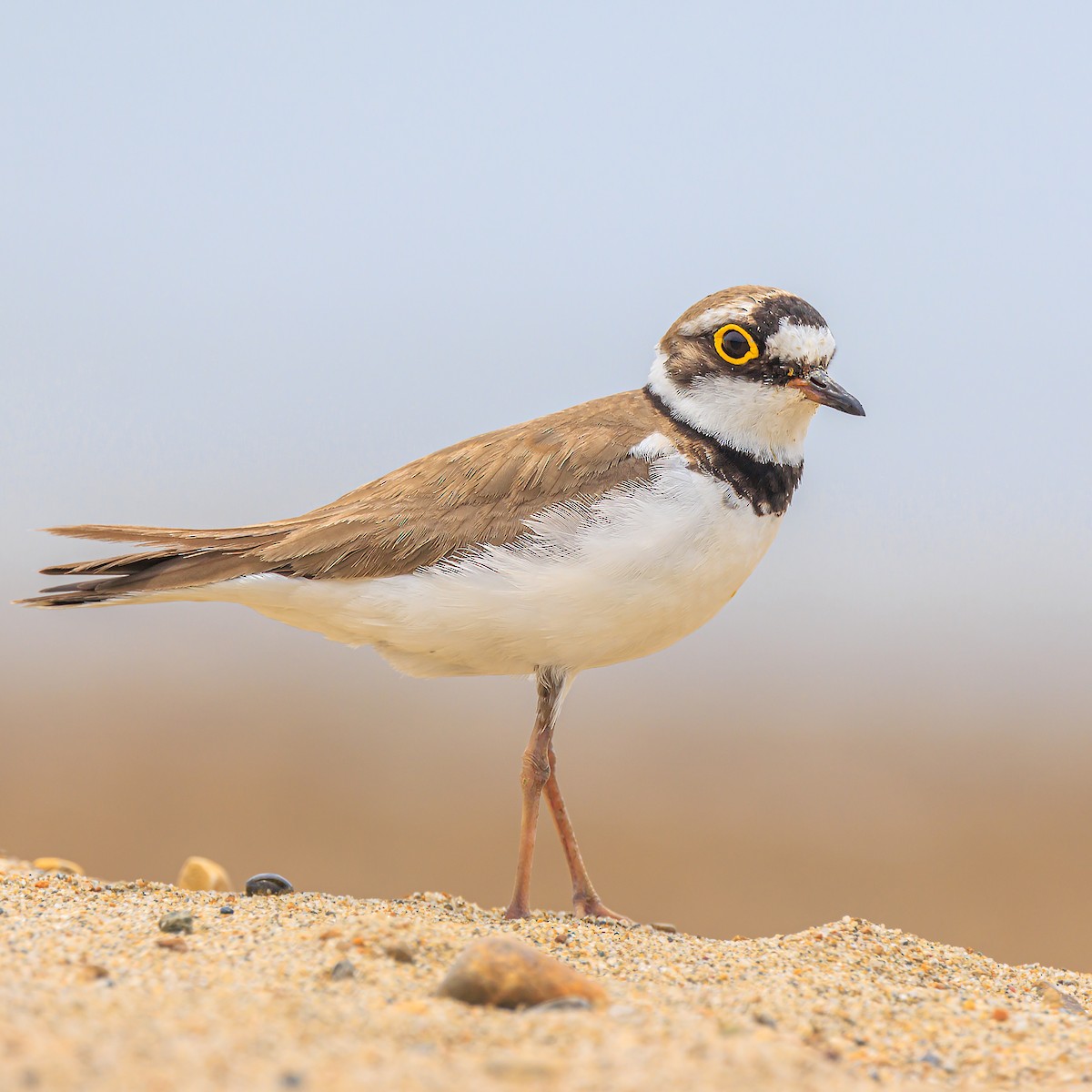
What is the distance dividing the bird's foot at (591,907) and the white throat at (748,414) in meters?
2.16

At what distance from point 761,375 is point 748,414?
0.59 ft

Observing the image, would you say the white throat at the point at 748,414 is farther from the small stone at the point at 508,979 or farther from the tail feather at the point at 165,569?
the small stone at the point at 508,979

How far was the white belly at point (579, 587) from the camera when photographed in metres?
4.72

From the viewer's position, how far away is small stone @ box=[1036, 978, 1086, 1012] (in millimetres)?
4521

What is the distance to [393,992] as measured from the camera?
3.35m

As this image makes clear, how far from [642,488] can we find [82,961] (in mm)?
2673

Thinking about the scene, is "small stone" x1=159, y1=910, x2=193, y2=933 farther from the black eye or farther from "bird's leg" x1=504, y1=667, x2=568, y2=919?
the black eye

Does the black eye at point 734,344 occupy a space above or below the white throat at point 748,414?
above

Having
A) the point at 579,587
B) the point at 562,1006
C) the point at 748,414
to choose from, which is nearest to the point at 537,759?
the point at 579,587

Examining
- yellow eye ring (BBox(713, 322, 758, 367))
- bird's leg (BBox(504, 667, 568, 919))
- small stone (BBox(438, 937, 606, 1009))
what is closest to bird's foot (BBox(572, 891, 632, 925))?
bird's leg (BBox(504, 667, 568, 919))

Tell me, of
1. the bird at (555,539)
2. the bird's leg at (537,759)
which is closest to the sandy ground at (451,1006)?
the bird's leg at (537,759)

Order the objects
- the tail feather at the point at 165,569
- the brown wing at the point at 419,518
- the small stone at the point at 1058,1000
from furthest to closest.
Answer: the tail feather at the point at 165,569 → the brown wing at the point at 419,518 → the small stone at the point at 1058,1000

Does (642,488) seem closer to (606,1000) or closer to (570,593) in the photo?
(570,593)

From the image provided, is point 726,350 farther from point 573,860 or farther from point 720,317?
point 573,860
